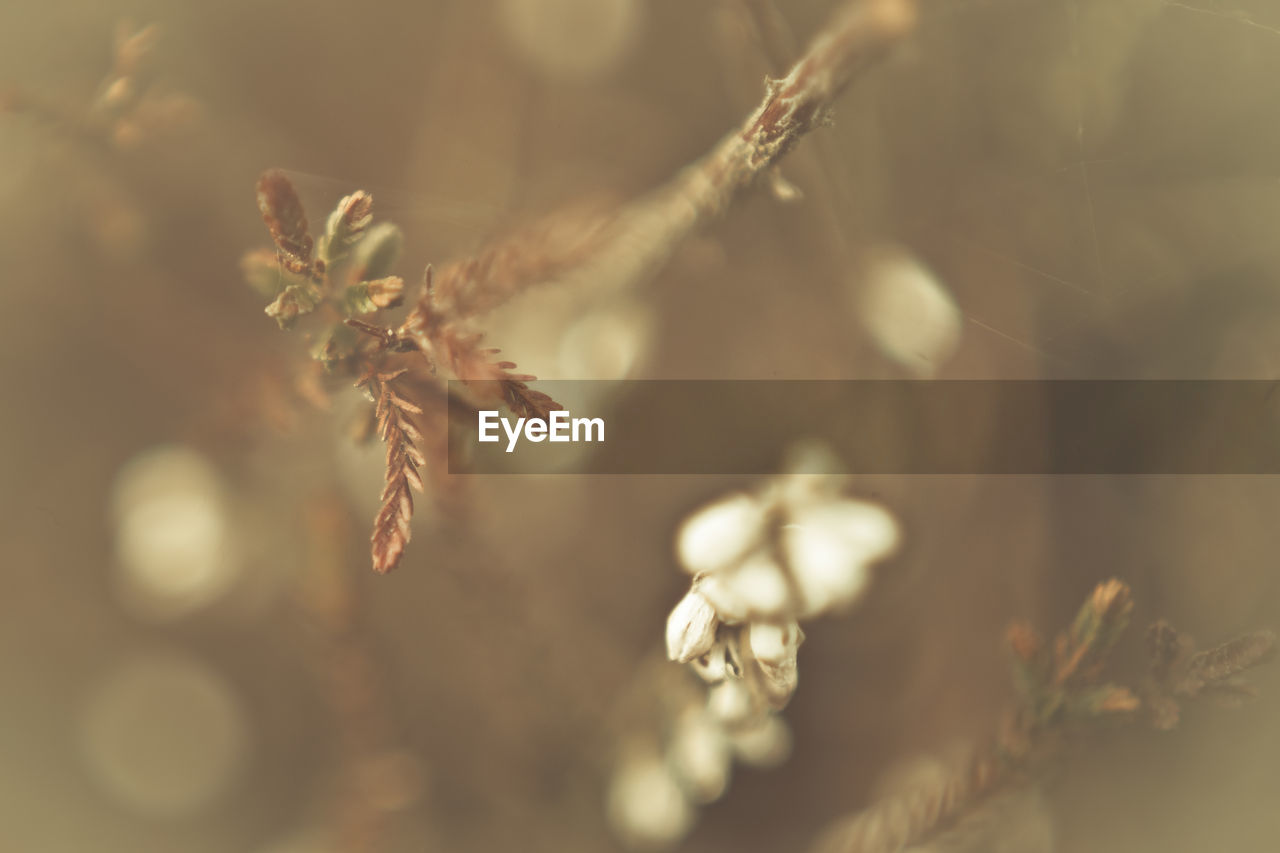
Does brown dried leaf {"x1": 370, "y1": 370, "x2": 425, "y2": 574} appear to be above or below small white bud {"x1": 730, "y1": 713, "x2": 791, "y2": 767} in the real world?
above

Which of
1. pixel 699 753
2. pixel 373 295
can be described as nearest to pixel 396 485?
pixel 373 295

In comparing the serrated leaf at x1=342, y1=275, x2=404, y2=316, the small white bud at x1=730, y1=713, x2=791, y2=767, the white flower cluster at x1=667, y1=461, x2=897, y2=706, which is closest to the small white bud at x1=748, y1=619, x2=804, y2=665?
the white flower cluster at x1=667, y1=461, x2=897, y2=706

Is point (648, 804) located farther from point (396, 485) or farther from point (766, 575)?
point (396, 485)

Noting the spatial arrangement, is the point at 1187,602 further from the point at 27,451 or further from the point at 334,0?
the point at 27,451

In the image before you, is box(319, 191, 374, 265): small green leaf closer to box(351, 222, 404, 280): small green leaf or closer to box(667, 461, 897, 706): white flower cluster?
box(351, 222, 404, 280): small green leaf

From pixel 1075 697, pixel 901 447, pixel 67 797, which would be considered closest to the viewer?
pixel 1075 697

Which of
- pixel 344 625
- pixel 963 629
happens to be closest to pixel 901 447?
pixel 963 629
